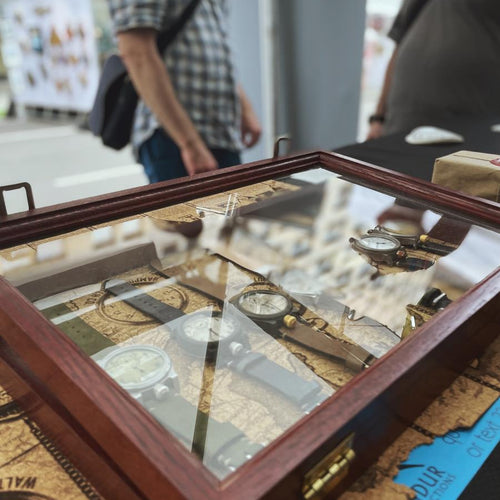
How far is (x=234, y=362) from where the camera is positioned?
476 mm

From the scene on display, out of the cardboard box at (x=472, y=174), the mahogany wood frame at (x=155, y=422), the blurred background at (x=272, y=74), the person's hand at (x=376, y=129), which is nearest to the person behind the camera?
Answer: the mahogany wood frame at (x=155, y=422)

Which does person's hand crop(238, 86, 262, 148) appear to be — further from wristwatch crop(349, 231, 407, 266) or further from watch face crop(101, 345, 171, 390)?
watch face crop(101, 345, 171, 390)

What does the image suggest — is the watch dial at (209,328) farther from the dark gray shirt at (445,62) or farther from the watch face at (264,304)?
the dark gray shirt at (445,62)

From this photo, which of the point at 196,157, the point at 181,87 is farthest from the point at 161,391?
the point at 181,87

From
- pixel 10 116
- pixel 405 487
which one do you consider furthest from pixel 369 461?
pixel 10 116

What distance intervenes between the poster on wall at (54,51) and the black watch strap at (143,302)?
16.8 ft

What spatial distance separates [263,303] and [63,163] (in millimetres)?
4095

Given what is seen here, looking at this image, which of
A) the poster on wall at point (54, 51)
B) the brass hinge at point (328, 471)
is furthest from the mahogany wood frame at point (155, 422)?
the poster on wall at point (54, 51)

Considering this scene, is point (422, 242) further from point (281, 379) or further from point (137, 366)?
point (137, 366)

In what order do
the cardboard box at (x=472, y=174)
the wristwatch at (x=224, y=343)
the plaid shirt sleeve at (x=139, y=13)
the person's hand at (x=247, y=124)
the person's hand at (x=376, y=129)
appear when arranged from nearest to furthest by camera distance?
the wristwatch at (x=224, y=343)
the cardboard box at (x=472, y=174)
the plaid shirt sleeve at (x=139, y=13)
the person's hand at (x=247, y=124)
the person's hand at (x=376, y=129)

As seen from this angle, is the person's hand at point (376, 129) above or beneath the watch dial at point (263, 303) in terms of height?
beneath

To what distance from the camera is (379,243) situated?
741mm

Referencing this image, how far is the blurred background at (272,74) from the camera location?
131 inches

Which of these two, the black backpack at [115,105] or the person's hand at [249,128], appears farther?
the person's hand at [249,128]
